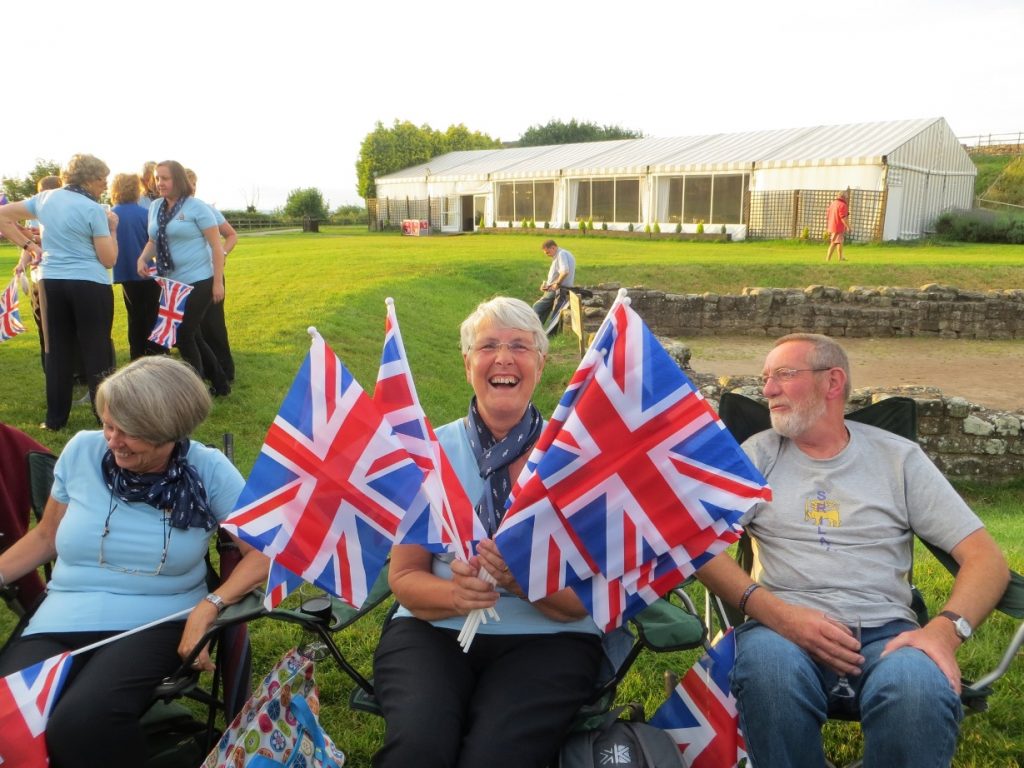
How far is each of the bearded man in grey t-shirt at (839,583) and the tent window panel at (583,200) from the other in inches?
1177

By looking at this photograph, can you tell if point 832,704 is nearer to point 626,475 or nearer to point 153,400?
point 626,475

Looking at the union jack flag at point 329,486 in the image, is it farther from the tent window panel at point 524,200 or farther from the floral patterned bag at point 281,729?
the tent window panel at point 524,200

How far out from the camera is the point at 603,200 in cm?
3145

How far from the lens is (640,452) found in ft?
6.98

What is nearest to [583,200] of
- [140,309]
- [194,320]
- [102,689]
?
[140,309]

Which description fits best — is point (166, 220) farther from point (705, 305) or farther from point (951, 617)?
point (705, 305)

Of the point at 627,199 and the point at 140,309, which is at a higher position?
the point at 627,199

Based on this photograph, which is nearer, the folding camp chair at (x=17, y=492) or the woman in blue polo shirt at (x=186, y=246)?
the folding camp chair at (x=17, y=492)

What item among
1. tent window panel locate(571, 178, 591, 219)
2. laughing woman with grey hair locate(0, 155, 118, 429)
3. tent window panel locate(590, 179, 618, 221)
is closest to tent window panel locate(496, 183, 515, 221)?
tent window panel locate(571, 178, 591, 219)

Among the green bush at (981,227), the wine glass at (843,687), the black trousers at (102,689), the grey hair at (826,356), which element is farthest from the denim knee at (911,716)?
the green bush at (981,227)

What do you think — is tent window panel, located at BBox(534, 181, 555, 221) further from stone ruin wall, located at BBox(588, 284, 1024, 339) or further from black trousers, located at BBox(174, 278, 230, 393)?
black trousers, located at BBox(174, 278, 230, 393)

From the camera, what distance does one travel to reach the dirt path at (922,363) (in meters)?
10.7

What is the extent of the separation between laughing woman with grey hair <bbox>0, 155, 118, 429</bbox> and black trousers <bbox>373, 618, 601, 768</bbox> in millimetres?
4135

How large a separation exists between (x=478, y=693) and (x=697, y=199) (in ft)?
92.7
